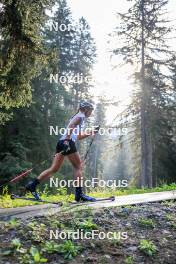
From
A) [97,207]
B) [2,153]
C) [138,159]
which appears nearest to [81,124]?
[97,207]

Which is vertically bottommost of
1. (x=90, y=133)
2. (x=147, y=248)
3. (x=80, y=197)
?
(x=147, y=248)

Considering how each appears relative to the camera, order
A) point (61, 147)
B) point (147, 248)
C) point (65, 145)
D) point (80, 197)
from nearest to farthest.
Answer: point (147, 248) → point (65, 145) → point (61, 147) → point (80, 197)

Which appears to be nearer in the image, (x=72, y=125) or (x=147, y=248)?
(x=147, y=248)

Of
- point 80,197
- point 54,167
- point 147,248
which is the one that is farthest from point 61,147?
point 147,248

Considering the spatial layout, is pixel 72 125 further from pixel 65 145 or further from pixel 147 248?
pixel 147 248

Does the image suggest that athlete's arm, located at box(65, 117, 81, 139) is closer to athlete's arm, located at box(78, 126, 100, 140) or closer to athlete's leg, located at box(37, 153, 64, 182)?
athlete's arm, located at box(78, 126, 100, 140)

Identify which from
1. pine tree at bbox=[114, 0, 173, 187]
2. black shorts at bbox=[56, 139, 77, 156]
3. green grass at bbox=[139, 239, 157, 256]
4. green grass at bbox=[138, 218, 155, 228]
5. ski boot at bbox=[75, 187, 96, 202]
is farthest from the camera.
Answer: pine tree at bbox=[114, 0, 173, 187]

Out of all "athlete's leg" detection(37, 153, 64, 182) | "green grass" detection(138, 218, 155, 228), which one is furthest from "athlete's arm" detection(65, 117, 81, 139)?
"green grass" detection(138, 218, 155, 228)

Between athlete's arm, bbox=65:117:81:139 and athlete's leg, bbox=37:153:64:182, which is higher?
athlete's arm, bbox=65:117:81:139

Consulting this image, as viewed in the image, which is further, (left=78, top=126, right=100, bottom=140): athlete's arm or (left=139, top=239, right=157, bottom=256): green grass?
(left=78, top=126, right=100, bottom=140): athlete's arm

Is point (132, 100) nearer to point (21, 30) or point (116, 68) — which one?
point (116, 68)

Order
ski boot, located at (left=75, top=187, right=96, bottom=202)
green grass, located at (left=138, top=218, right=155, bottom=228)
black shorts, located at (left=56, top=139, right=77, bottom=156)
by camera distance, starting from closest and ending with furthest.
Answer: green grass, located at (left=138, top=218, right=155, bottom=228) → black shorts, located at (left=56, top=139, right=77, bottom=156) → ski boot, located at (left=75, top=187, right=96, bottom=202)

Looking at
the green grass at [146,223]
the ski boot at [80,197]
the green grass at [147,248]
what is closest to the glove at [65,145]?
the ski boot at [80,197]

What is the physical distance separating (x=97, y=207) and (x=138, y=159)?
26223 mm
